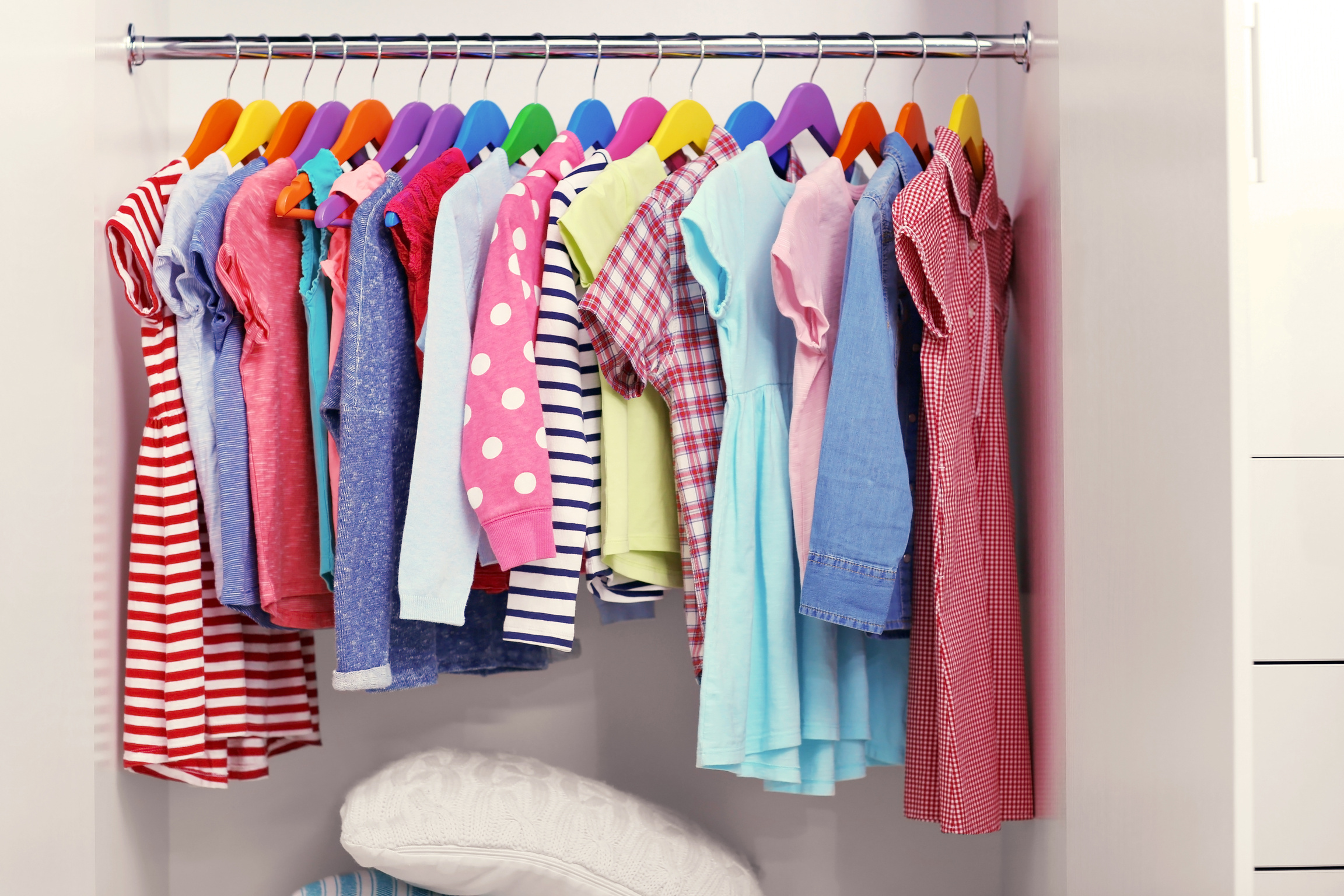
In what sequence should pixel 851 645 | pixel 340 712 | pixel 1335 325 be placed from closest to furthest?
pixel 1335 325 → pixel 851 645 → pixel 340 712

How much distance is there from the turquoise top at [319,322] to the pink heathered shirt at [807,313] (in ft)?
1.83

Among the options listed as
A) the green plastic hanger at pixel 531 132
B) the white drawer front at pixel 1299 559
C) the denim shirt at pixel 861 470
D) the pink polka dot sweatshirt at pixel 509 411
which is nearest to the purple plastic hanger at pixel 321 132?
the green plastic hanger at pixel 531 132

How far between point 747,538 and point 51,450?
82 cm

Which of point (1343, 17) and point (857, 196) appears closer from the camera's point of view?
point (1343, 17)

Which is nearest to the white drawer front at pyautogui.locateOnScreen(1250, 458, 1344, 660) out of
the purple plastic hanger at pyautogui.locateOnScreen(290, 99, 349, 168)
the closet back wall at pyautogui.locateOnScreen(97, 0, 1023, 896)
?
the closet back wall at pyautogui.locateOnScreen(97, 0, 1023, 896)

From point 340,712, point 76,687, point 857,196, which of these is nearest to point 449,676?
point 340,712

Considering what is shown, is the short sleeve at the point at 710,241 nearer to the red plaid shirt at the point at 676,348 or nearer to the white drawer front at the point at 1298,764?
the red plaid shirt at the point at 676,348

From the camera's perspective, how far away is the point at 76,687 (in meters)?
1.18

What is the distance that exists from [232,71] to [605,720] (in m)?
1.15

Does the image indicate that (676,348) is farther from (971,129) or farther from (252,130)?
(252,130)

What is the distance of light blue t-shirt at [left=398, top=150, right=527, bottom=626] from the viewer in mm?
1093

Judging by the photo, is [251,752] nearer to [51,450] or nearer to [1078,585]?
[51,450]

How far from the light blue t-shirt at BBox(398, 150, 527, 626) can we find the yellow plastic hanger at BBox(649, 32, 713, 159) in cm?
28

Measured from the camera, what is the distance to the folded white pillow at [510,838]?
121cm
